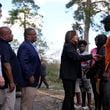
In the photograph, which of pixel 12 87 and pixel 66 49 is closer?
pixel 12 87

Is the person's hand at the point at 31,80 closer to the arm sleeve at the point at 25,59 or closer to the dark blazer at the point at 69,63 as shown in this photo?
the arm sleeve at the point at 25,59

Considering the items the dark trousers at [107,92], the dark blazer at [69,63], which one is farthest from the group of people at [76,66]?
the dark trousers at [107,92]

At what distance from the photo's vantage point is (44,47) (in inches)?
2003

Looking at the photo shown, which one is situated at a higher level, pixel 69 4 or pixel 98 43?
pixel 69 4

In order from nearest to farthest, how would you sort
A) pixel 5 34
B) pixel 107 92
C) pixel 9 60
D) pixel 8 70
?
pixel 8 70 → pixel 9 60 → pixel 5 34 → pixel 107 92

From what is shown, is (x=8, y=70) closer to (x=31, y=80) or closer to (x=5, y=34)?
(x=5, y=34)

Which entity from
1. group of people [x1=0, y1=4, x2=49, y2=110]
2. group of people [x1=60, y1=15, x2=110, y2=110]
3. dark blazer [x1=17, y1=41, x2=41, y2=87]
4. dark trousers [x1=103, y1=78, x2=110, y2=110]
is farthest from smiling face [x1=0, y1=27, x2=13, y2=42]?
group of people [x1=60, y1=15, x2=110, y2=110]

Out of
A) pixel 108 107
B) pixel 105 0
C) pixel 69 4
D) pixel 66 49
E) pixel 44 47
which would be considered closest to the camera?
pixel 108 107

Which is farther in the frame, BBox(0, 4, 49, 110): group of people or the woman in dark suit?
the woman in dark suit

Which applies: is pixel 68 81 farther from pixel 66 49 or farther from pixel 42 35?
pixel 42 35

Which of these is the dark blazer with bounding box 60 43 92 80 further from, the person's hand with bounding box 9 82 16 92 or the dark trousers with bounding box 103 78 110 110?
the person's hand with bounding box 9 82 16 92

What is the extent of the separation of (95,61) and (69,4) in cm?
3069

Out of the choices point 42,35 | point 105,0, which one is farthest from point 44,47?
point 105,0

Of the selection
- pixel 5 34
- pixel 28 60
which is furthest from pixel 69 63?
pixel 5 34
